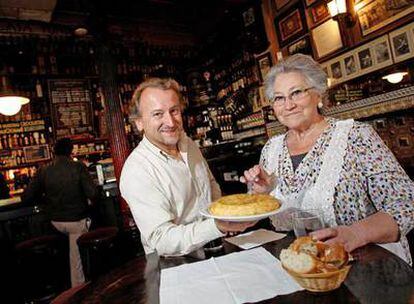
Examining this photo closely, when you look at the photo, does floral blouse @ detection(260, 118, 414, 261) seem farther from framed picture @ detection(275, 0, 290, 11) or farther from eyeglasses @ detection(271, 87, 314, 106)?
framed picture @ detection(275, 0, 290, 11)

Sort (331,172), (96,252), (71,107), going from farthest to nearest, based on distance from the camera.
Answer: (71,107) < (96,252) < (331,172)

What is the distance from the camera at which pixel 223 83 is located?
820 cm

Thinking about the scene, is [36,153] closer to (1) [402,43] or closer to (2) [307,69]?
(2) [307,69]

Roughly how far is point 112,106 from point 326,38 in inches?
133

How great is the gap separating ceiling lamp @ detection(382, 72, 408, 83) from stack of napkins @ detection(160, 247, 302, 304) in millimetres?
3524

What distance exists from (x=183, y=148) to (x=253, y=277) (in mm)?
1102

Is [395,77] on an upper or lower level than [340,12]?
lower

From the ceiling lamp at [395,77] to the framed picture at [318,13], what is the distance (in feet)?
4.58

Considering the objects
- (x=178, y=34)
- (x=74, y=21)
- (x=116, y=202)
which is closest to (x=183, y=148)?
(x=116, y=202)

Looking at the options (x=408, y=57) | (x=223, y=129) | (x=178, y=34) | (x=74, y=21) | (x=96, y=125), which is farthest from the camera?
(x=223, y=129)

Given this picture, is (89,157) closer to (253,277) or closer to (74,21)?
(74,21)

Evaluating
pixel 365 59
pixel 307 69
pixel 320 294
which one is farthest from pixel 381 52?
pixel 320 294

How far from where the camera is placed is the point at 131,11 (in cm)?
573

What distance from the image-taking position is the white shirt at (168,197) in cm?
138
